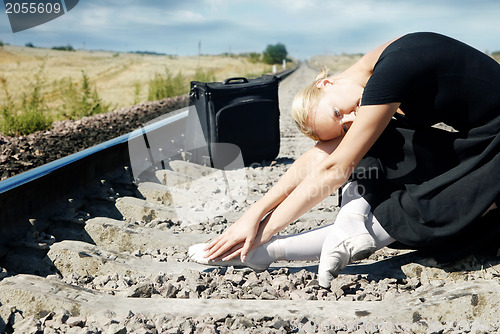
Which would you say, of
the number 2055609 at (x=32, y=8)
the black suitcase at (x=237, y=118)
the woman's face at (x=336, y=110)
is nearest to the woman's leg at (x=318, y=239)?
the woman's face at (x=336, y=110)

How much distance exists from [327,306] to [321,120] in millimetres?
816

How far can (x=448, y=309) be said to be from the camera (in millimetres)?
1706

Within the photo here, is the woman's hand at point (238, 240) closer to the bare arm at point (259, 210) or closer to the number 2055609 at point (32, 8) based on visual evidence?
the bare arm at point (259, 210)

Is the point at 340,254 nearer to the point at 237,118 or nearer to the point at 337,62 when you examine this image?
the point at 237,118

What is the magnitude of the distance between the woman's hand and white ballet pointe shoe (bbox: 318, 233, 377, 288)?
1.11ft

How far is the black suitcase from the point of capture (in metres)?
4.28

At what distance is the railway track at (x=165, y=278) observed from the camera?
1.66m

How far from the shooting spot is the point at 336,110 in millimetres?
2092

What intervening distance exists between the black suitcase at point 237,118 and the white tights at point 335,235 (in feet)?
7.25

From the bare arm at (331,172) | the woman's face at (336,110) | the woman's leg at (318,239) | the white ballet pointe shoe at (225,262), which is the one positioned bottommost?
the white ballet pointe shoe at (225,262)

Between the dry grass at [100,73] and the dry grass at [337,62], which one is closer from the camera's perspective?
the dry grass at [100,73]

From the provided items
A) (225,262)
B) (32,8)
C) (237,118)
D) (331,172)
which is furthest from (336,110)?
(32,8)

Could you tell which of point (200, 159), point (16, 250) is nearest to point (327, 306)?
point (16, 250)

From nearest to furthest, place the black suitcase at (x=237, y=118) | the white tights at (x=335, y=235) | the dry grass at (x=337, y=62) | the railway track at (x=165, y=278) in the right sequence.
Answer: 1. the railway track at (x=165, y=278)
2. the white tights at (x=335, y=235)
3. the black suitcase at (x=237, y=118)
4. the dry grass at (x=337, y=62)
